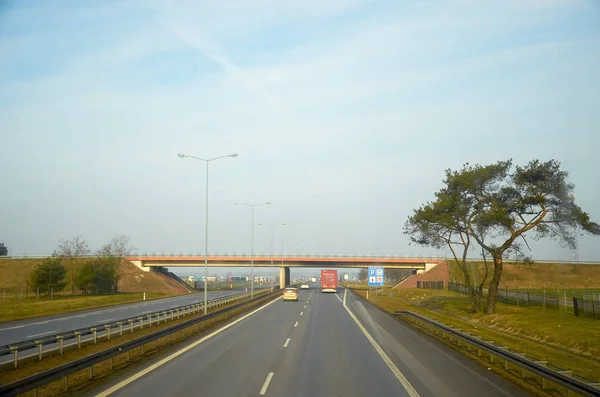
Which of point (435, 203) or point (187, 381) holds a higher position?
point (435, 203)

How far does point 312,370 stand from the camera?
563 inches

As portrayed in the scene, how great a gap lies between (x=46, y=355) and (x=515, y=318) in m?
27.1

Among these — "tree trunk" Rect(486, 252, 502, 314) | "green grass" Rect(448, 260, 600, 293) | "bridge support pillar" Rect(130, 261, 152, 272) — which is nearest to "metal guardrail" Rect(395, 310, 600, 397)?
"tree trunk" Rect(486, 252, 502, 314)

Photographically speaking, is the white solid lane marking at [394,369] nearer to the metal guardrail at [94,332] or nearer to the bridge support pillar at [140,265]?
the metal guardrail at [94,332]

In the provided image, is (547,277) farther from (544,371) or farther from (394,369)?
(544,371)

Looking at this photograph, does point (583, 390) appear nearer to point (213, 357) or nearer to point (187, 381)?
point (187, 381)

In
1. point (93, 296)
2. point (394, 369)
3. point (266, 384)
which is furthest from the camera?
point (93, 296)

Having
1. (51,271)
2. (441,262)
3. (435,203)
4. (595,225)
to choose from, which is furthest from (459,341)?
(441,262)

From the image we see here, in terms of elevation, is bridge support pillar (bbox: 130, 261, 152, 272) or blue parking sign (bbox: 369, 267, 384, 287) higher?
bridge support pillar (bbox: 130, 261, 152, 272)

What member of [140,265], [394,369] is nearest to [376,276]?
[394,369]

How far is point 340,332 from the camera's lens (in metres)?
25.3

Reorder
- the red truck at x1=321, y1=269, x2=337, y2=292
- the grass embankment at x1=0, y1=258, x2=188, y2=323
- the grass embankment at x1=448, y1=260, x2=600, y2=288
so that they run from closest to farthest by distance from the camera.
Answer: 1. the grass embankment at x1=0, y1=258, x2=188, y2=323
2. the red truck at x1=321, y1=269, x2=337, y2=292
3. the grass embankment at x1=448, y1=260, x2=600, y2=288

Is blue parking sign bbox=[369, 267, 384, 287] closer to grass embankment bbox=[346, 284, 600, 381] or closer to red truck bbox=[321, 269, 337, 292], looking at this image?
red truck bbox=[321, 269, 337, 292]

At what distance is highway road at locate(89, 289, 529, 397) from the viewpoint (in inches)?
452
